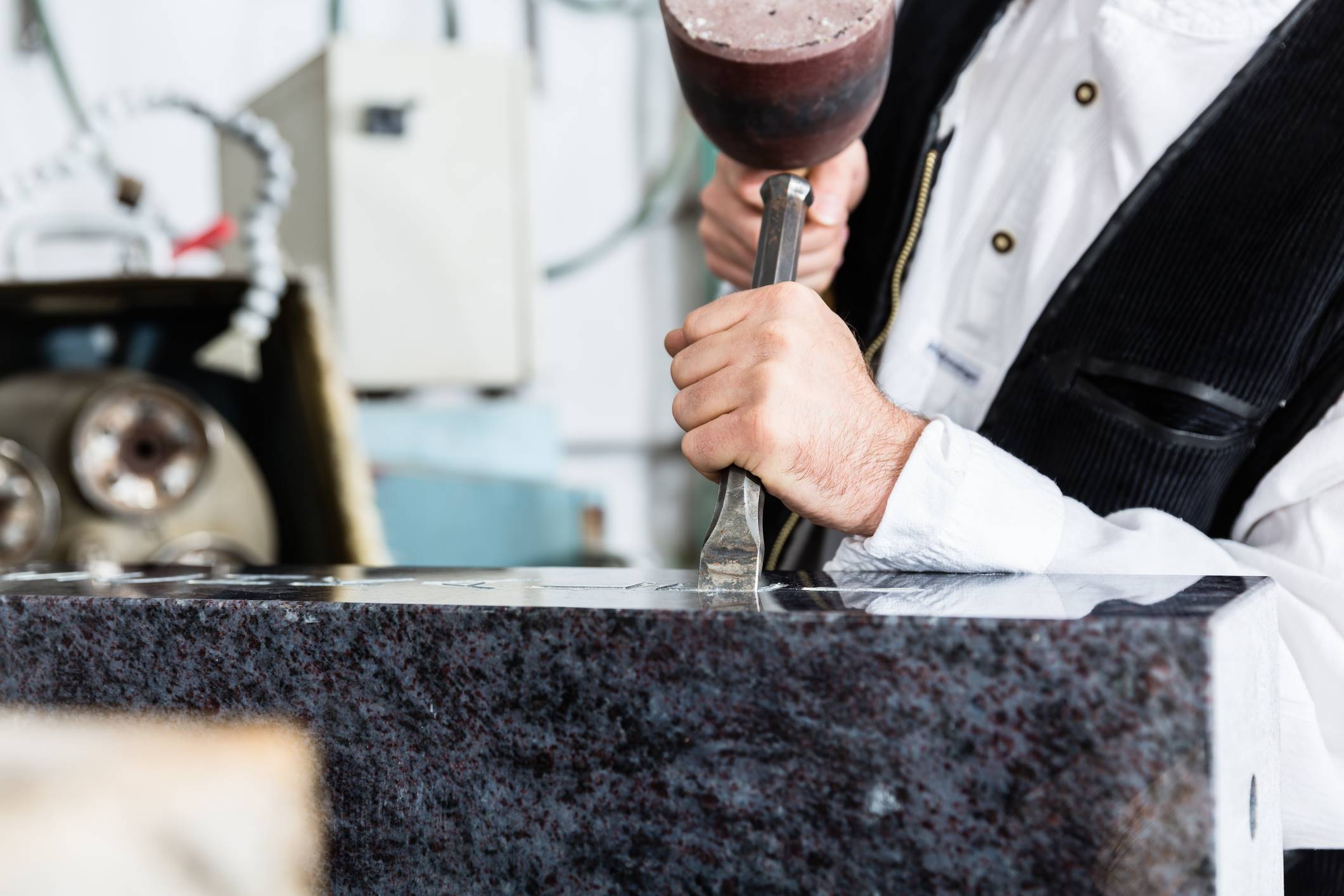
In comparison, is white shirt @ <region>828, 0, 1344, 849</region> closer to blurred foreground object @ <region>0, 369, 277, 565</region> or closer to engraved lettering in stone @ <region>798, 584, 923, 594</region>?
engraved lettering in stone @ <region>798, 584, 923, 594</region>

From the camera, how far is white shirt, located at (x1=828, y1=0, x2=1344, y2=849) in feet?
A: 1.77

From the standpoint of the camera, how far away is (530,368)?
192 centimetres

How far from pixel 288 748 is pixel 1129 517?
0.43 metres

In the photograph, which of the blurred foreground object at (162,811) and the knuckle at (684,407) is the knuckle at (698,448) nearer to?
the knuckle at (684,407)

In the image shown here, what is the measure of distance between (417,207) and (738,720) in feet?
5.17

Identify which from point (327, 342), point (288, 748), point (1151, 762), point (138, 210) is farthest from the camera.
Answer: point (138, 210)

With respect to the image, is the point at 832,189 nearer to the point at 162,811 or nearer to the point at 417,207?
the point at 162,811

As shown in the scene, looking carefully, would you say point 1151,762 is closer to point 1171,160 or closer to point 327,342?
point 1171,160

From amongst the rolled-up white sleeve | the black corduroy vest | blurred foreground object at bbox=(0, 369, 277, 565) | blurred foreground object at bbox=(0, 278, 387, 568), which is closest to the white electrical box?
→ blurred foreground object at bbox=(0, 278, 387, 568)

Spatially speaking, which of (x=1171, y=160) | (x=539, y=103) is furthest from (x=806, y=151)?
(x=539, y=103)

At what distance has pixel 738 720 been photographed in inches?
14.6

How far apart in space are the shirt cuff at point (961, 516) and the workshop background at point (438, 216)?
Result: 0.79 meters

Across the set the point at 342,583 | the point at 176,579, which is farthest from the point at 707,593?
the point at 176,579

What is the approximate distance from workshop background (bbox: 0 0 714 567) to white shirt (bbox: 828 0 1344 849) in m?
0.68
